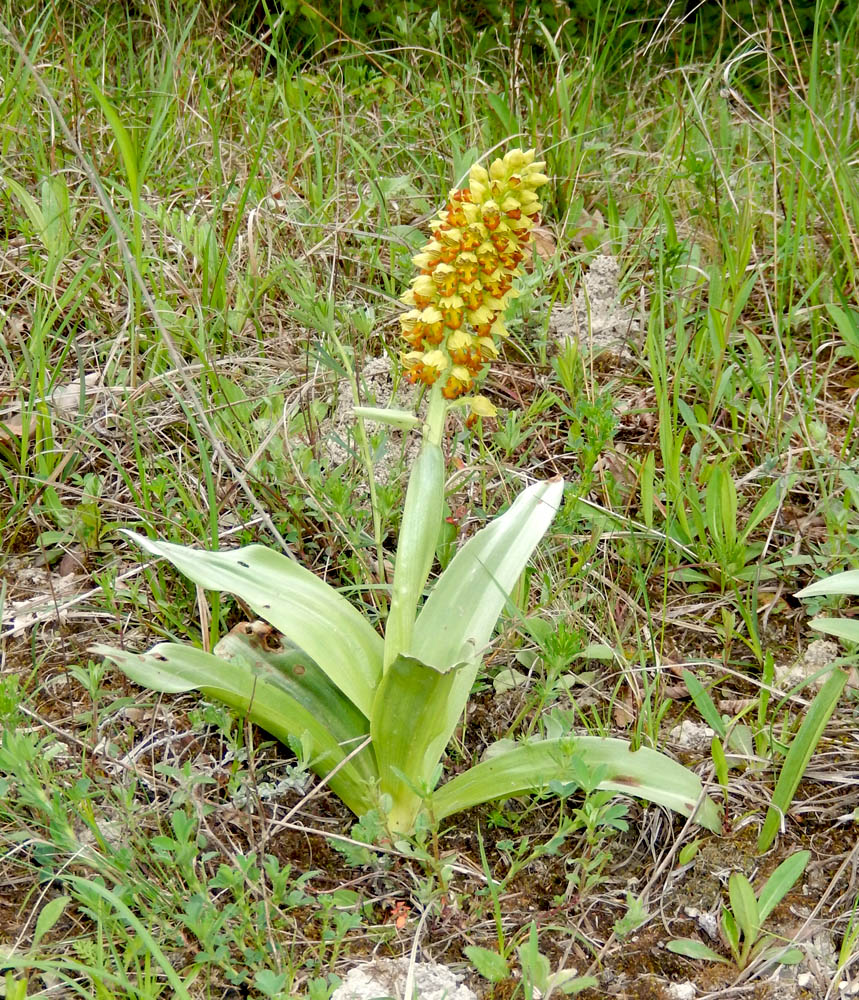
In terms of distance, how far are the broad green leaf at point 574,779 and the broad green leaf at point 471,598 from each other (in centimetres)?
11

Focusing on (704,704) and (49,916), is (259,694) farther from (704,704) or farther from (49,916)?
(704,704)

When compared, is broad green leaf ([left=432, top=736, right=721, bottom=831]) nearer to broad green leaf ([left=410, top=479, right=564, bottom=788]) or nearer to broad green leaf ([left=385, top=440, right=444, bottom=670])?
broad green leaf ([left=410, top=479, right=564, bottom=788])

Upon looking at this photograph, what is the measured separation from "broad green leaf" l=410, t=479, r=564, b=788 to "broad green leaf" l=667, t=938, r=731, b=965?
1.65 feet

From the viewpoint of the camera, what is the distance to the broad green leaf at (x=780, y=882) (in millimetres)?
1610

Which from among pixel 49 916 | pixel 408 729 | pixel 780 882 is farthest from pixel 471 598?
pixel 49 916

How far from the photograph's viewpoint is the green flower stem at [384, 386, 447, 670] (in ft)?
5.77

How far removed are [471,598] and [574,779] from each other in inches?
15.0

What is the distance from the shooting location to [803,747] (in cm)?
177

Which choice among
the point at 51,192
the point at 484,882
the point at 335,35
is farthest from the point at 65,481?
the point at 335,35

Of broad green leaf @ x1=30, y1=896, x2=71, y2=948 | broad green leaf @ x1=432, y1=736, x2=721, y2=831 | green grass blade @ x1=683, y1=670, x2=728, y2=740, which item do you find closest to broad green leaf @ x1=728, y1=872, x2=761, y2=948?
broad green leaf @ x1=432, y1=736, x2=721, y2=831

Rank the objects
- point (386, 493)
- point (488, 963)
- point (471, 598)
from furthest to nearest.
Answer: point (386, 493), point (471, 598), point (488, 963)

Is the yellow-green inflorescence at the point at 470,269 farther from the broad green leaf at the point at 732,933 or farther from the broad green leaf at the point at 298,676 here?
the broad green leaf at the point at 732,933

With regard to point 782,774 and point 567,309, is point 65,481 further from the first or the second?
point 782,774

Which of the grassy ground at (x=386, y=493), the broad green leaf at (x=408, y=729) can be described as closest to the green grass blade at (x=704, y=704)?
the grassy ground at (x=386, y=493)
